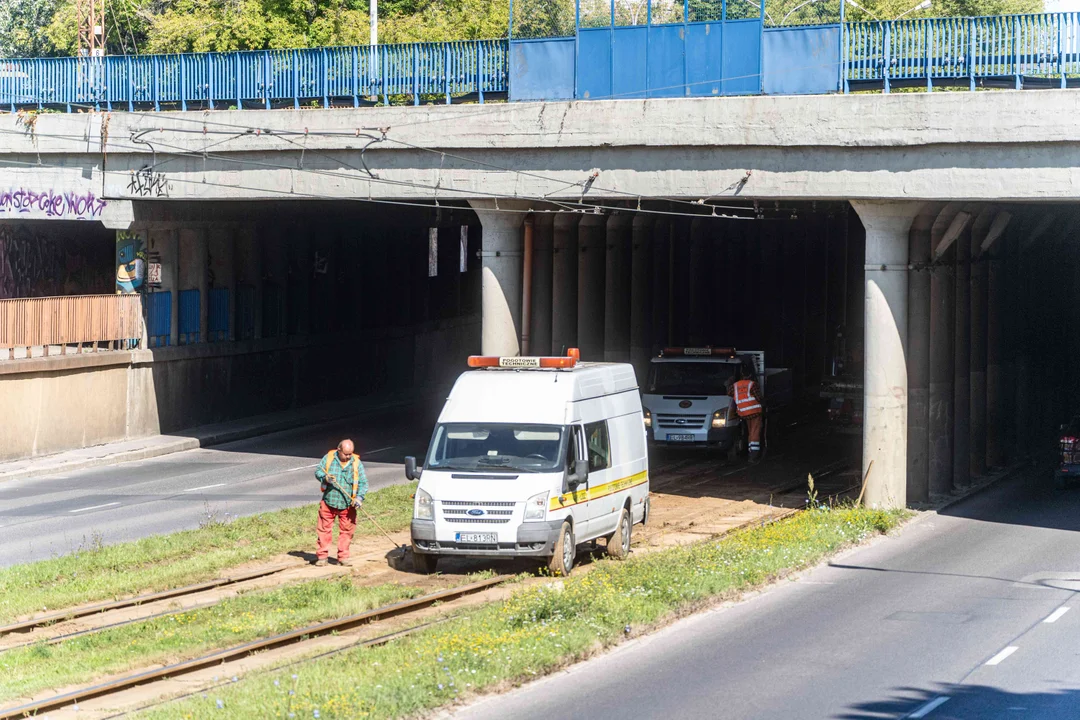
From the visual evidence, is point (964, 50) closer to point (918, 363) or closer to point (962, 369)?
point (918, 363)

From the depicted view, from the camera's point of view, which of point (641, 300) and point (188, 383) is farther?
point (641, 300)

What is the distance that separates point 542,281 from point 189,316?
32.3 feet

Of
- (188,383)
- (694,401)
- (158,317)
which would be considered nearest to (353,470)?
(694,401)

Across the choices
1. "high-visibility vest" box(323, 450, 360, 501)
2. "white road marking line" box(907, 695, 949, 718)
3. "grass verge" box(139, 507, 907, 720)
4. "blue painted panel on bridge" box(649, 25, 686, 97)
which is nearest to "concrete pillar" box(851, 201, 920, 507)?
"blue painted panel on bridge" box(649, 25, 686, 97)

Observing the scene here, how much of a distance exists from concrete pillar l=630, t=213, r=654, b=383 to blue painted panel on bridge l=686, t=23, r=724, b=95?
1044 centimetres

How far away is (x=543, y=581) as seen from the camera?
1716 centimetres

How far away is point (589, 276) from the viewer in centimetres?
3631

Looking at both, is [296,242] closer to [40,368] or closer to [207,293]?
[207,293]

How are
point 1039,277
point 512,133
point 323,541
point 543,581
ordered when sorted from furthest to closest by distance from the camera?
1. point 1039,277
2. point 512,133
3. point 323,541
4. point 543,581

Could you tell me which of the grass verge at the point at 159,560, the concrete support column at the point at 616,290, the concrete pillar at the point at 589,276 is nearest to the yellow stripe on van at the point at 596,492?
the grass verge at the point at 159,560

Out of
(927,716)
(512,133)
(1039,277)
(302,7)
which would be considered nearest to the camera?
(927,716)

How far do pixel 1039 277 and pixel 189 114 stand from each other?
72.8ft

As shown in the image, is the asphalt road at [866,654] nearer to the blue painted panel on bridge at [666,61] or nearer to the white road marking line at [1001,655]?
the white road marking line at [1001,655]

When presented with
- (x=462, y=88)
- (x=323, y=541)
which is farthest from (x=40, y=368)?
(x=323, y=541)
